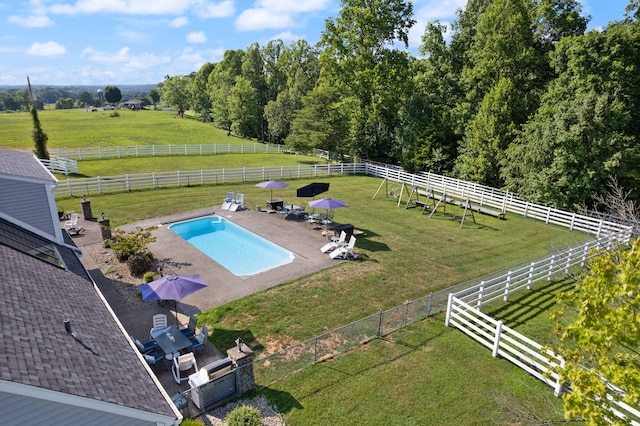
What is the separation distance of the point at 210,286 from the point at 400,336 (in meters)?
7.40

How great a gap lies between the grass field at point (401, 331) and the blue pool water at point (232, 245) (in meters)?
2.42

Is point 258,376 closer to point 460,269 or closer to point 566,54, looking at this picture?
point 460,269

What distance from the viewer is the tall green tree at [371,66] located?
38312mm

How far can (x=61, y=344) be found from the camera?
20.5ft

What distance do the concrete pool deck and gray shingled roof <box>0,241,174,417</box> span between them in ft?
15.4

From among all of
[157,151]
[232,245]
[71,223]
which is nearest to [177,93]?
[157,151]

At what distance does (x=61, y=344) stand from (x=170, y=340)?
4.23 meters

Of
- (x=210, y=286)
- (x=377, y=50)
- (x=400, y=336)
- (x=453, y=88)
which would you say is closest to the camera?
(x=400, y=336)

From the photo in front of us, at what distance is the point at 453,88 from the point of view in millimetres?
36625

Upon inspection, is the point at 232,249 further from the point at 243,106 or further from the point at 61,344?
the point at 243,106

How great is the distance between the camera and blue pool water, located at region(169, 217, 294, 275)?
55.2 ft

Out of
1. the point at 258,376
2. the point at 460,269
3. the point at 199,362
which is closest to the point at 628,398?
the point at 258,376

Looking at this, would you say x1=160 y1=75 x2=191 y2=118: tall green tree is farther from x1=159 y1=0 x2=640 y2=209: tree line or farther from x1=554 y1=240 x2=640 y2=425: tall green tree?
x1=554 y1=240 x2=640 y2=425: tall green tree

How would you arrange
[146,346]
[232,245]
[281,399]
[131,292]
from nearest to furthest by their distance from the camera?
1. [281,399]
2. [146,346]
3. [131,292]
4. [232,245]
